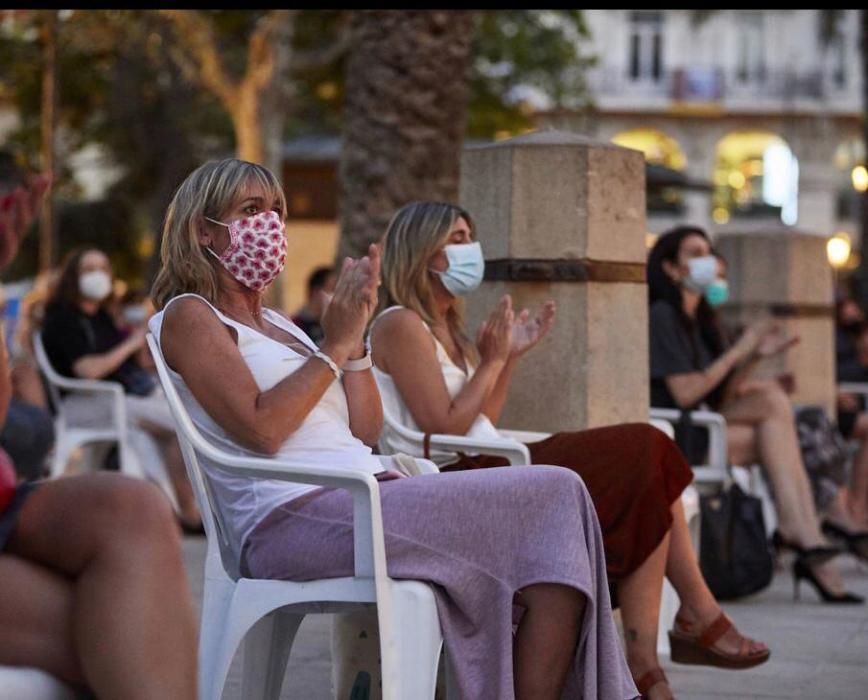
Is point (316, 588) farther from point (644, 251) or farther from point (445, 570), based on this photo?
point (644, 251)

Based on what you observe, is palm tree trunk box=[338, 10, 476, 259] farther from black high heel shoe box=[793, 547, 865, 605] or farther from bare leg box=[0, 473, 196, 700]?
bare leg box=[0, 473, 196, 700]

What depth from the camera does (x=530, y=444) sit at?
6.07 metres

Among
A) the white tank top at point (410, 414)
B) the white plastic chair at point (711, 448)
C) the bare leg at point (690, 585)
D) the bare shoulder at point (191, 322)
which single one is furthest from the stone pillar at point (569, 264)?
the bare shoulder at point (191, 322)

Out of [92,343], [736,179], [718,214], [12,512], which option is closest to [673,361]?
[92,343]

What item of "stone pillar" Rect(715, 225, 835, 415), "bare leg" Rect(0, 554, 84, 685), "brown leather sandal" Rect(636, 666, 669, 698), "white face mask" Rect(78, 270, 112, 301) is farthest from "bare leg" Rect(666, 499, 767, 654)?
"stone pillar" Rect(715, 225, 835, 415)

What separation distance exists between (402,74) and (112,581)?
8.32 m

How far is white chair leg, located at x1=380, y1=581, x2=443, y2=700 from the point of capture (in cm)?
428

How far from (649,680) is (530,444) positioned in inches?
33.9

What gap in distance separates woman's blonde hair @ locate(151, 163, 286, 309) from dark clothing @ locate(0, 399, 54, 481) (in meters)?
4.04

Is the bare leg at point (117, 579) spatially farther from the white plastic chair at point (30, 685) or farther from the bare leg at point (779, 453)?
the bare leg at point (779, 453)

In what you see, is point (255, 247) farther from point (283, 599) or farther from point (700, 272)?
point (700, 272)

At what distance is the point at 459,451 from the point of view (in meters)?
5.75

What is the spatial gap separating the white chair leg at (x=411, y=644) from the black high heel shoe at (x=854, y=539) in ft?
18.5

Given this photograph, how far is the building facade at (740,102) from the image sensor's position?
59719mm
